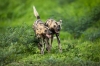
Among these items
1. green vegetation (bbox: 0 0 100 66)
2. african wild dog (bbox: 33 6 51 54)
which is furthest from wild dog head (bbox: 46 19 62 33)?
green vegetation (bbox: 0 0 100 66)

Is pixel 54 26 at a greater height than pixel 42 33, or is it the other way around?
pixel 54 26

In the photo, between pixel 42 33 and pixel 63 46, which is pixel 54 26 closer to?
pixel 42 33

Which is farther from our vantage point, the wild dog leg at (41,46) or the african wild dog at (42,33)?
the wild dog leg at (41,46)

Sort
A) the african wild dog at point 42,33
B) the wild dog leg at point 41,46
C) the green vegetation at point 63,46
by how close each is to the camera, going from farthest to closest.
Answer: the wild dog leg at point 41,46 → the african wild dog at point 42,33 → the green vegetation at point 63,46

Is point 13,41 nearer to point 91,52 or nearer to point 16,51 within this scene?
point 16,51

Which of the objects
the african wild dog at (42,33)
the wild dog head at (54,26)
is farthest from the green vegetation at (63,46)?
the wild dog head at (54,26)

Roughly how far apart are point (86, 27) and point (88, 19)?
2.01 ft

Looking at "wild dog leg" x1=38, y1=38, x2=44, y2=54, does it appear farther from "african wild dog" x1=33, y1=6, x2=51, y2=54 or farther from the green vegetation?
the green vegetation

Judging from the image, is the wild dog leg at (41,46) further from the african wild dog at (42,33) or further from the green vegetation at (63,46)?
the green vegetation at (63,46)

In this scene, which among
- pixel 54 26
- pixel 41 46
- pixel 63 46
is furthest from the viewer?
pixel 63 46

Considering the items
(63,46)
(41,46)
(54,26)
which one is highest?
(54,26)

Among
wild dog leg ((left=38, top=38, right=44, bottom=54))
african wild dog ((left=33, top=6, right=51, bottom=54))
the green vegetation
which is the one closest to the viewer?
the green vegetation

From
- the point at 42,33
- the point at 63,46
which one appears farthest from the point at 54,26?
the point at 63,46

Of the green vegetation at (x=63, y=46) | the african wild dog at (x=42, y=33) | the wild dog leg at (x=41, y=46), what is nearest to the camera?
the green vegetation at (x=63, y=46)
